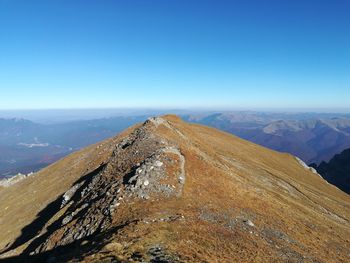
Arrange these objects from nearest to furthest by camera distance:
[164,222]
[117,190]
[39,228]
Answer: [164,222]
[117,190]
[39,228]

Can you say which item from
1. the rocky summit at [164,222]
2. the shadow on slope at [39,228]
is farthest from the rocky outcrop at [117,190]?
the shadow on slope at [39,228]

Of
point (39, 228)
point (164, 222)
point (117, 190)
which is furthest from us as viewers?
point (39, 228)

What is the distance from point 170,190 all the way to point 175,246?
13.9 m

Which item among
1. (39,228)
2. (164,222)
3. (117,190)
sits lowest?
(39,228)

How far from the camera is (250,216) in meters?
38.1

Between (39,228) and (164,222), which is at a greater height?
(164,222)

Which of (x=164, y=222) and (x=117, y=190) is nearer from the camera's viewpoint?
(x=164, y=222)

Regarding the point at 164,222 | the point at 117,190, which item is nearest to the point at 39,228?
the point at 117,190

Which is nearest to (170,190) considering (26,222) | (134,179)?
(134,179)

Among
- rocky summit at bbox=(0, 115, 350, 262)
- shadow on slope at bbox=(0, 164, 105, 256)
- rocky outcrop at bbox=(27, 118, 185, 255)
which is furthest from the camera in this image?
shadow on slope at bbox=(0, 164, 105, 256)

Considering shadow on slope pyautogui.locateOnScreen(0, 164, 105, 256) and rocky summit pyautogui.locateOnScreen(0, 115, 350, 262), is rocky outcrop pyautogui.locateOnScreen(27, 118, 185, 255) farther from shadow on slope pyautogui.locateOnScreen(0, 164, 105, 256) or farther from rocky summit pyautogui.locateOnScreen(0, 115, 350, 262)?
shadow on slope pyautogui.locateOnScreen(0, 164, 105, 256)

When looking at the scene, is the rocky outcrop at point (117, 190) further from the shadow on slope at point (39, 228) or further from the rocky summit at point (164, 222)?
the shadow on slope at point (39, 228)

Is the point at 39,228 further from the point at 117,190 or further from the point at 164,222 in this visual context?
the point at 164,222

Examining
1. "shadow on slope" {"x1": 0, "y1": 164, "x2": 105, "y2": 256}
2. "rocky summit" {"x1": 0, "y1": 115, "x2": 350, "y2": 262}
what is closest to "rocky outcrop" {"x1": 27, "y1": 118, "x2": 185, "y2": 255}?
"rocky summit" {"x1": 0, "y1": 115, "x2": 350, "y2": 262}
